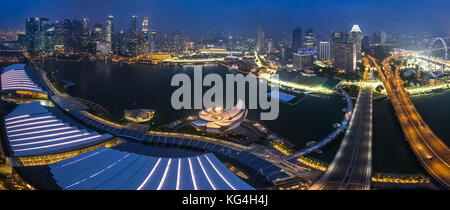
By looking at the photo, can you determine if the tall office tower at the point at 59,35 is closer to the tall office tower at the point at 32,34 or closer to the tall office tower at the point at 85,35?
the tall office tower at the point at 32,34

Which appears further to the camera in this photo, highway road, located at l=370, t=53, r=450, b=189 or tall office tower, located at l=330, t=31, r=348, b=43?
tall office tower, located at l=330, t=31, r=348, b=43

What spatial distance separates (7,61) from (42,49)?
6.78 m

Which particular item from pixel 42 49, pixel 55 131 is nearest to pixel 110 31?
pixel 42 49

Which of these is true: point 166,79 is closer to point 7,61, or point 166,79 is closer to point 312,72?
point 312,72

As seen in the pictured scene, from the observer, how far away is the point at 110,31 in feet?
110

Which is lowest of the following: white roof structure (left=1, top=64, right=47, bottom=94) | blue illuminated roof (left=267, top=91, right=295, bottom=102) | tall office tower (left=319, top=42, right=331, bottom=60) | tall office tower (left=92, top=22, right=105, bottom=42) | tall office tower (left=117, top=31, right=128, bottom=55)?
blue illuminated roof (left=267, top=91, right=295, bottom=102)

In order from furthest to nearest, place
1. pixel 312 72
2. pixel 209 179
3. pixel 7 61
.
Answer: pixel 7 61 < pixel 312 72 < pixel 209 179

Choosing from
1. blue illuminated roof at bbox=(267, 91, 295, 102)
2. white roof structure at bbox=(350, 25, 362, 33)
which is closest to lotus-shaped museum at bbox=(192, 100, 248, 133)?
blue illuminated roof at bbox=(267, 91, 295, 102)

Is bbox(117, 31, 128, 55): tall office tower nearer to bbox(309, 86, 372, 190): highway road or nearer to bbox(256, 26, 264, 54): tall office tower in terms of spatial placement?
bbox(256, 26, 264, 54): tall office tower

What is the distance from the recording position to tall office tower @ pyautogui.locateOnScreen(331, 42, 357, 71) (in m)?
A: 19.3

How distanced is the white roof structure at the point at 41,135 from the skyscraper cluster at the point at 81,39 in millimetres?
20499

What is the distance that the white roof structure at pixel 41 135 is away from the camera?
6583 mm

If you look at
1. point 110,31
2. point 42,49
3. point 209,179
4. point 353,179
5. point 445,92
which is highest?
point 110,31

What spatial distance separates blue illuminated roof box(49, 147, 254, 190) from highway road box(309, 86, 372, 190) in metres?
2.03
